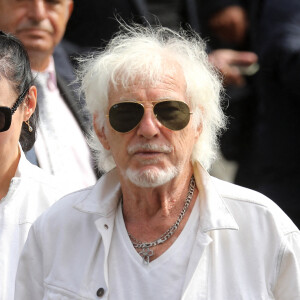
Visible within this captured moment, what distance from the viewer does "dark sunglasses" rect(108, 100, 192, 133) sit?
3.06m

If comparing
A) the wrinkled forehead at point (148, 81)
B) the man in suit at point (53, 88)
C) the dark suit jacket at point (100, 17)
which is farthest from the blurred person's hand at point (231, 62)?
the wrinkled forehead at point (148, 81)

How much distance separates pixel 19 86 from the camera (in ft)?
12.1

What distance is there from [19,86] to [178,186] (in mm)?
1023

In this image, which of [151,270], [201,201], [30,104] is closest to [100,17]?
[30,104]

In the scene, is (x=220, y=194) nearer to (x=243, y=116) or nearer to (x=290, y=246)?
(x=290, y=246)

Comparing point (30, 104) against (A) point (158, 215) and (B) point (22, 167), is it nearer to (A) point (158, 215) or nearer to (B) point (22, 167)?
(B) point (22, 167)

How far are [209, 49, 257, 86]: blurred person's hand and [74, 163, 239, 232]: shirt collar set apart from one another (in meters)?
Result: 1.68

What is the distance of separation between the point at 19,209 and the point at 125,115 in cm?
81

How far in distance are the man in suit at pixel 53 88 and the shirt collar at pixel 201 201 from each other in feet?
3.51

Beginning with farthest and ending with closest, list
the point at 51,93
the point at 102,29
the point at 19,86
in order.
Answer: the point at 102,29, the point at 51,93, the point at 19,86

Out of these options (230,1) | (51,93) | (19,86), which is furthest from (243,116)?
(19,86)

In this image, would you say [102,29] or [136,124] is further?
[102,29]

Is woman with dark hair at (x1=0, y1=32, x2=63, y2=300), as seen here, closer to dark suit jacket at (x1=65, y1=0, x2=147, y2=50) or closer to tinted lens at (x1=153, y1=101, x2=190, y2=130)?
tinted lens at (x1=153, y1=101, x2=190, y2=130)

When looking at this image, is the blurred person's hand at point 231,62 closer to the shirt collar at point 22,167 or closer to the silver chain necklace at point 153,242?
the shirt collar at point 22,167
